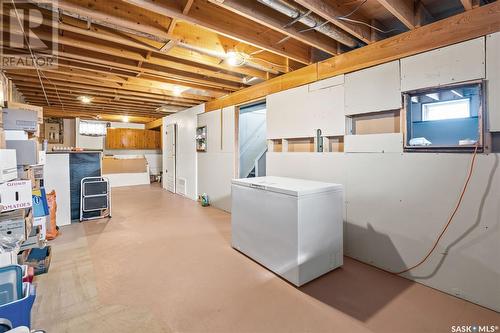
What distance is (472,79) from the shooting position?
78.9 inches

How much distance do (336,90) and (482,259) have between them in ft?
7.05

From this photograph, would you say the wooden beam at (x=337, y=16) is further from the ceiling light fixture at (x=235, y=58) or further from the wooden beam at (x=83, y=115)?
the wooden beam at (x=83, y=115)

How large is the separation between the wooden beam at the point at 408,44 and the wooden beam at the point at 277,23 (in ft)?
0.66

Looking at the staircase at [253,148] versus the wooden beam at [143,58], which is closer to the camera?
the wooden beam at [143,58]

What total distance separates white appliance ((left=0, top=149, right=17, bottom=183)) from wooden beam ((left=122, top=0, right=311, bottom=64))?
1626 millimetres

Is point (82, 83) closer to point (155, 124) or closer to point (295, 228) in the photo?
point (295, 228)

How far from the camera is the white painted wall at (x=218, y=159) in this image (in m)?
5.02

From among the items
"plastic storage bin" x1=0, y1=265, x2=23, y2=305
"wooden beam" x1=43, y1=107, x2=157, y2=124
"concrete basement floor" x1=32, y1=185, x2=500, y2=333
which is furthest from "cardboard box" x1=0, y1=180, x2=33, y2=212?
"wooden beam" x1=43, y1=107, x2=157, y2=124

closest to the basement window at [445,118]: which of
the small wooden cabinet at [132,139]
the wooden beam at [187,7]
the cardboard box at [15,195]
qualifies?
the wooden beam at [187,7]

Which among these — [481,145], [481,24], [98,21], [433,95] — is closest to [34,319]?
[98,21]

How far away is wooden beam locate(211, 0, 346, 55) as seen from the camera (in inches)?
80.7

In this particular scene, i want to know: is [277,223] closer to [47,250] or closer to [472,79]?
[472,79]

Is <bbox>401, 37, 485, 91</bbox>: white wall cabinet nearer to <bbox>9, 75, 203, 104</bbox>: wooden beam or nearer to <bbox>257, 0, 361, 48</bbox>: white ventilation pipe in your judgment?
<bbox>257, 0, 361, 48</bbox>: white ventilation pipe

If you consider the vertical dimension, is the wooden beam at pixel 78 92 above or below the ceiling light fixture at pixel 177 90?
above
